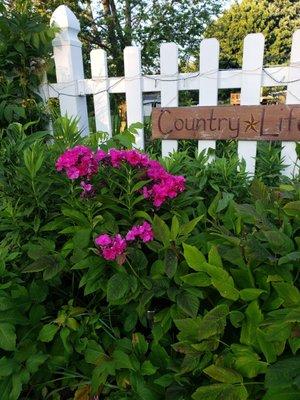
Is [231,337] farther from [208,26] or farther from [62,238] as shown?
[208,26]

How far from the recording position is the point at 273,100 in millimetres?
4867

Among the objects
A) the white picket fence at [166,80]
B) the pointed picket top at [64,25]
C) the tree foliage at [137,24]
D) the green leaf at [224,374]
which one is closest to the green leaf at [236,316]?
the green leaf at [224,374]

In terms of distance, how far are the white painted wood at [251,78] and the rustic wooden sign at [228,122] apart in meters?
0.06

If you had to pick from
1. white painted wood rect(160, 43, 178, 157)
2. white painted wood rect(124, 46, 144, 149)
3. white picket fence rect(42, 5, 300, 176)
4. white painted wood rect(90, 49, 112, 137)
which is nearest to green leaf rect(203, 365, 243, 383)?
white picket fence rect(42, 5, 300, 176)

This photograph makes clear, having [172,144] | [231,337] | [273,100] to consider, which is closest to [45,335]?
[231,337]

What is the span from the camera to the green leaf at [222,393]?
0.76 metres

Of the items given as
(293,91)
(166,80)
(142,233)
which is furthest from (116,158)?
(293,91)

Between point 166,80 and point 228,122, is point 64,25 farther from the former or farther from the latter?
point 228,122

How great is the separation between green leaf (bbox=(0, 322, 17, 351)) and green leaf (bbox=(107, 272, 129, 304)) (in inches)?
10.7

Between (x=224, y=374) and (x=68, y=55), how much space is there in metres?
2.17

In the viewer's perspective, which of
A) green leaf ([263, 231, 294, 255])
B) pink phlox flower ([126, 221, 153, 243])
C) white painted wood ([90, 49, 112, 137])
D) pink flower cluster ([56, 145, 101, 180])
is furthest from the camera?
white painted wood ([90, 49, 112, 137])

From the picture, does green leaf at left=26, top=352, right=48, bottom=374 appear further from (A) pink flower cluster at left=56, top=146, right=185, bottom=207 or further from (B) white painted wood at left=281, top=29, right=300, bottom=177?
(B) white painted wood at left=281, top=29, right=300, bottom=177

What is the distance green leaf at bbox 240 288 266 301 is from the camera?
828mm

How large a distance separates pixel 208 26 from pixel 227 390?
432 inches
